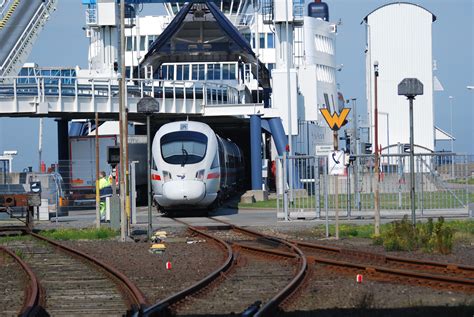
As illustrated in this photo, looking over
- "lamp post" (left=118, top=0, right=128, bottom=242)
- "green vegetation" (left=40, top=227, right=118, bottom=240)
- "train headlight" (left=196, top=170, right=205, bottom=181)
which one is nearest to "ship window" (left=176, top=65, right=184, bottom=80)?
"train headlight" (left=196, top=170, right=205, bottom=181)

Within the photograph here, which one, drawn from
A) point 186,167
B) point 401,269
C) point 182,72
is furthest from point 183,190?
point 182,72

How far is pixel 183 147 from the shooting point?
121ft

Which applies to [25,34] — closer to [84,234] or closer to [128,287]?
[84,234]

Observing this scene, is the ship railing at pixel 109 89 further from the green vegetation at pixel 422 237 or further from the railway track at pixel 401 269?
the railway track at pixel 401 269

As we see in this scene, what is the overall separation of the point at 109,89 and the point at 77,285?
2926 centimetres

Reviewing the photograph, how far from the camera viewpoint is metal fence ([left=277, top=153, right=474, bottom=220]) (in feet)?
108

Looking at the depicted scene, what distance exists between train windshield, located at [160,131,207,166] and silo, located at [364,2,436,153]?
38.9 meters

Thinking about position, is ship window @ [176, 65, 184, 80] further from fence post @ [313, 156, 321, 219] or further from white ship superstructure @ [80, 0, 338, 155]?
fence post @ [313, 156, 321, 219]

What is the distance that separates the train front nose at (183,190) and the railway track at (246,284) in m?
11.8

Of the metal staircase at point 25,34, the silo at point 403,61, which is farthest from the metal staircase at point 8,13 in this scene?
the silo at point 403,61

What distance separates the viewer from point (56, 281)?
17.1 m

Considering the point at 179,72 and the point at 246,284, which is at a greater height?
the point at 179,72

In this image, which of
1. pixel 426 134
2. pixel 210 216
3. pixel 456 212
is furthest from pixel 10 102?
pixel 426 134

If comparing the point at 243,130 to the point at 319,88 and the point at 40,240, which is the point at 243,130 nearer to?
the point at 319,88
